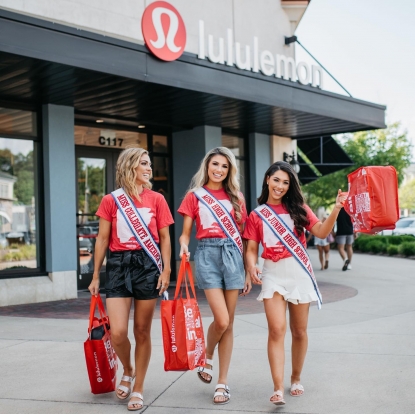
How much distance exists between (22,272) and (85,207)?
2.11m

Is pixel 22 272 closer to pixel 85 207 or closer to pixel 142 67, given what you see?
pixel 85 207

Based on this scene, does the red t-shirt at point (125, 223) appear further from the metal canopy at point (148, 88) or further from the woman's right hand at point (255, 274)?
the metal canopy at point (148, 88)

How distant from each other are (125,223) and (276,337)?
4.59 ft

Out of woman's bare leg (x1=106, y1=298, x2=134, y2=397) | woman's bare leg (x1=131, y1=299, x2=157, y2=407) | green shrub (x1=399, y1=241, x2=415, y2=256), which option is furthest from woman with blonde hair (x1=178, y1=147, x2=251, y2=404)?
green shrub (x1=399, y1=241, x2=415, y2=256)

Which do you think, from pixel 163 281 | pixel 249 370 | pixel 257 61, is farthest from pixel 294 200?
pixel 257 61

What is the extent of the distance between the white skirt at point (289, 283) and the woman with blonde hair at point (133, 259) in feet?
2.54

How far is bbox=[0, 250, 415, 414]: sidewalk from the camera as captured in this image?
14.5ft

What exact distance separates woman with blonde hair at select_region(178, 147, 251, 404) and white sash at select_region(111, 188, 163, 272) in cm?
24

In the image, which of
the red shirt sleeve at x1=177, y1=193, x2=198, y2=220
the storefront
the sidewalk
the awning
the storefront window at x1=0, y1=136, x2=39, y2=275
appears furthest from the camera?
the awning

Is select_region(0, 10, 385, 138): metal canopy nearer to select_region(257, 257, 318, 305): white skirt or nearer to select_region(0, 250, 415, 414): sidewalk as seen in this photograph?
select_region(0, 250, 415, 414): sidewalk

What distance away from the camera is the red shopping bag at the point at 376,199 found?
4.40 meters

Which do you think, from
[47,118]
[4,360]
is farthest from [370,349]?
[47,118]

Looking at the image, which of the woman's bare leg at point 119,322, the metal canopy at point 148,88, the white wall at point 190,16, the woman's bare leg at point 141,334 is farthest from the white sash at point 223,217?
the white wall at point 190,16

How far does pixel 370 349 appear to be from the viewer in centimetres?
620
